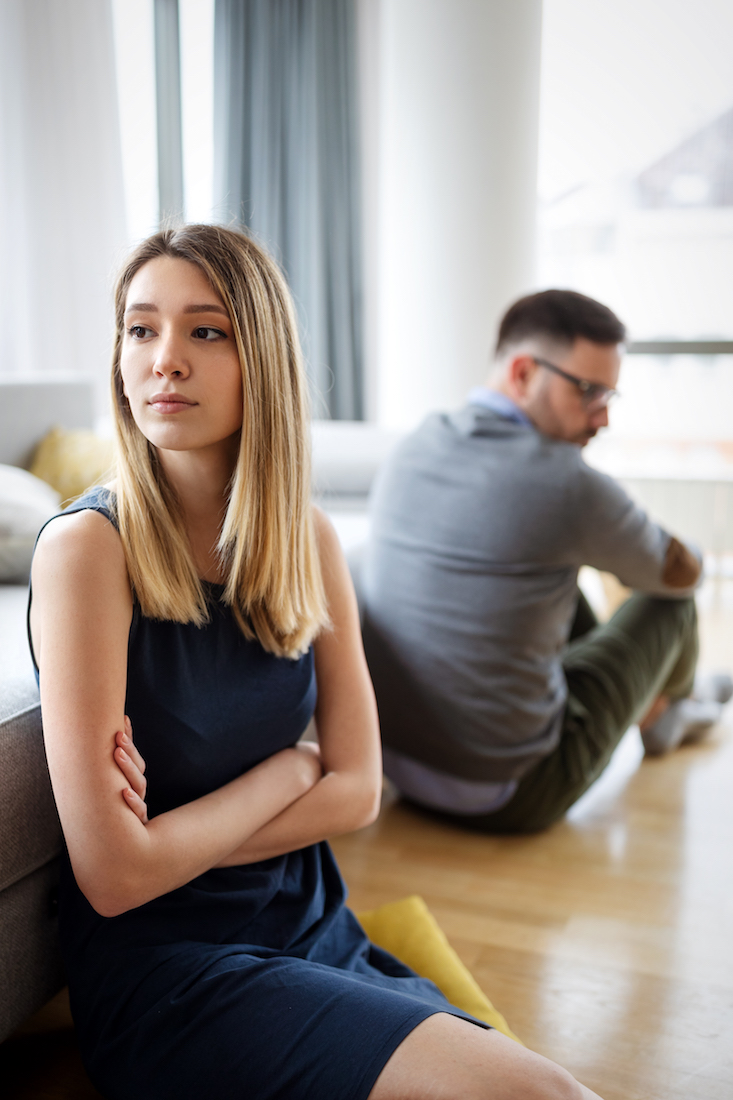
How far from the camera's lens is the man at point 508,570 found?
64.8 inches

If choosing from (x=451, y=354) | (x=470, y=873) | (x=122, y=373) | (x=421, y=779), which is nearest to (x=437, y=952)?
(x=470, y=873)

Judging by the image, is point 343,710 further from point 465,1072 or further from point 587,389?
point 587,389

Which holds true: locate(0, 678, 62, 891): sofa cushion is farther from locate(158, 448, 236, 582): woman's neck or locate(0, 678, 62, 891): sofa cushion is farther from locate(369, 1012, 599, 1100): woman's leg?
locate(369, 1012, 599, 1100): woman's leg

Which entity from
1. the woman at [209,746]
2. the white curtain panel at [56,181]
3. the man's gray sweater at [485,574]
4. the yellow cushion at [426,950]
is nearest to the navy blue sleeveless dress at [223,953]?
the woman at [209,746]

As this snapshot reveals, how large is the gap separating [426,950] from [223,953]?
44cm

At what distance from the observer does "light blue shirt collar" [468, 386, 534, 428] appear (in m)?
1.71

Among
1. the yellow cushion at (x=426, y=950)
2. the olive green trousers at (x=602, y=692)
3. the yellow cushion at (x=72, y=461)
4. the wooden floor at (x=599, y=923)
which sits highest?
the yellow cushion at (x=72, y=461)

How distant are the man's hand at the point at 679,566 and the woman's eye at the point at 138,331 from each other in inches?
46.7

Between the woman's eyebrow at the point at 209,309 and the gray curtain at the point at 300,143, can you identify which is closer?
the woman's eyebrow at the point at 209,309

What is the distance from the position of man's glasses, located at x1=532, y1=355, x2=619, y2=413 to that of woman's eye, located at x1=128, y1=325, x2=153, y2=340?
0.91 m

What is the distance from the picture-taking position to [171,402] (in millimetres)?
977

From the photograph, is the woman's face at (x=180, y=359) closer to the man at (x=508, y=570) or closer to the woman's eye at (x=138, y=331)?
the woman's eye at (x=138, y=331)

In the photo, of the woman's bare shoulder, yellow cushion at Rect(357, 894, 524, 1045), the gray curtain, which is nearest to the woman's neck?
the woman's bare shoulder

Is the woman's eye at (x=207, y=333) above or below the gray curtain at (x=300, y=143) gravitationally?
below
